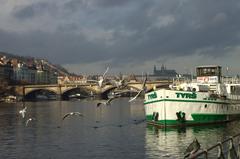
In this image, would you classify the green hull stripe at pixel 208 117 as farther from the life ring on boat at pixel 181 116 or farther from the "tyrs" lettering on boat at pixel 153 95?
the "tyrs" lettering on boat at pixel 153 95

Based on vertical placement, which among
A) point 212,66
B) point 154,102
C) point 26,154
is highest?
point 212,66

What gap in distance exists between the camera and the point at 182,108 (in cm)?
4875

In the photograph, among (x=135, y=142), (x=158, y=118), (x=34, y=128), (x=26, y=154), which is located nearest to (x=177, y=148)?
(x=135, y=142)

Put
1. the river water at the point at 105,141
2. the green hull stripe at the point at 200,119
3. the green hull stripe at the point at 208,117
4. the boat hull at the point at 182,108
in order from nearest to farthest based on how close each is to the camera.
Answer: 1. the river water at the point at 105,141
2. the boat hull at the point at 182,108
3. the green hull stripe at the point at 200,119
4. the green hull stripe at the point at 208,117

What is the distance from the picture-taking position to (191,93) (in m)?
48.5

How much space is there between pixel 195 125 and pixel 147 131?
474 centimetres

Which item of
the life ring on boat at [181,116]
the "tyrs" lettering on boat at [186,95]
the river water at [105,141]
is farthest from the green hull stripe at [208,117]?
the "tyrs" lettering on boat at [186,95]

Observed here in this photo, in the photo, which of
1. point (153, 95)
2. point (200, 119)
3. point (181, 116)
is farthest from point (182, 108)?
point (153, 95)

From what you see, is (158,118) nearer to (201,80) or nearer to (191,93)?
(191,93)

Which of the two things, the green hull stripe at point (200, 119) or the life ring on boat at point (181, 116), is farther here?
the green hull stripe at point (200, 119)

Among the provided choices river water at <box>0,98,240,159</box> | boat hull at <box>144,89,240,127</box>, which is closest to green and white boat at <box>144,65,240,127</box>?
boat hull at <box>144,89,240,127</box>

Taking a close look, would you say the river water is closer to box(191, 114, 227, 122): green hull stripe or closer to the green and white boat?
box(191, 114, 227, 122): green hull stripe

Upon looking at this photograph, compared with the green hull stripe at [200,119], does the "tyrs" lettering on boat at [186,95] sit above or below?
above

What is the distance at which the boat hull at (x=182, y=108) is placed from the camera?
1912 inches
